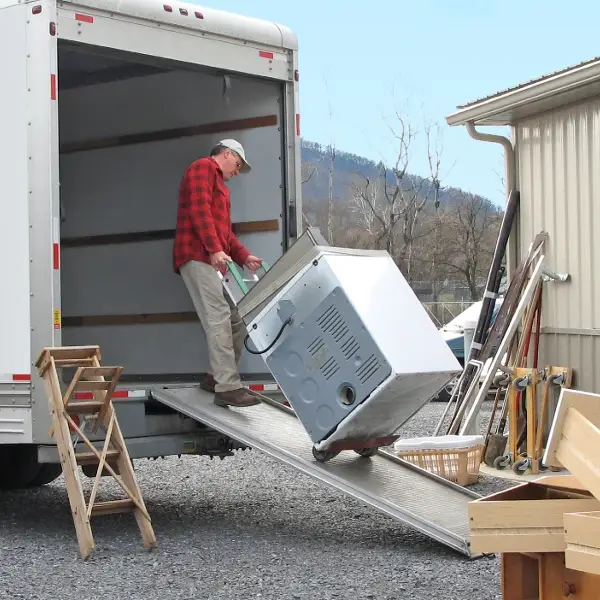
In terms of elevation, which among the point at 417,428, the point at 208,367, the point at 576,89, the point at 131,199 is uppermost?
the point at 576,89

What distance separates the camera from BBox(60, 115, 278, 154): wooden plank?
7754 millimetres

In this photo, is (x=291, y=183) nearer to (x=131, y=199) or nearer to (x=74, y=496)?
(x=131, y=199)

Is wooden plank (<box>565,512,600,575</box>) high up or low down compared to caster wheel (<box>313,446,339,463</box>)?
up

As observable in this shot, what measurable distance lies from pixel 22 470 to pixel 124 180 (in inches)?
83.2

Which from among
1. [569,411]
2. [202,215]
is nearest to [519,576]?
[569,411]

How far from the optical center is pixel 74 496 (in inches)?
243

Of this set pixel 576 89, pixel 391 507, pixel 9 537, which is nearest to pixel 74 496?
pixel 9 537

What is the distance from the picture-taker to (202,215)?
23.2 feet

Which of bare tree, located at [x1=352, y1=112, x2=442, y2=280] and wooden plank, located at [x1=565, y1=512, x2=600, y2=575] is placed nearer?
wooden plank, located at [x1=565, y1=512, x2=600, y2=575]

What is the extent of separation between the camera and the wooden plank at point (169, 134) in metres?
7.75

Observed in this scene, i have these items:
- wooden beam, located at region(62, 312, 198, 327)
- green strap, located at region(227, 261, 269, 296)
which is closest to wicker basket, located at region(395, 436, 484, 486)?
wooden beam, located at region(62, 312, 198, 327)

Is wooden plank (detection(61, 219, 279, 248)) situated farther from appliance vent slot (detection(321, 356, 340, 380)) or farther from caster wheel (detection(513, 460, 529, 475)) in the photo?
caster wheel (detection(513, 460, 529, 475))

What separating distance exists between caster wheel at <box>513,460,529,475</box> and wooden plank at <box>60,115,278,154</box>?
333cm

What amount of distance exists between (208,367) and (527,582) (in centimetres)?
433
